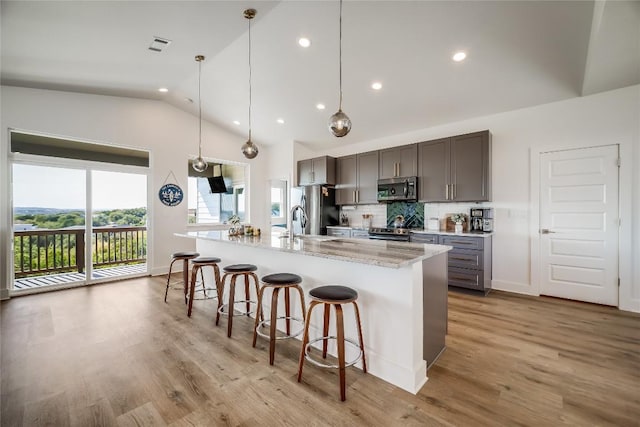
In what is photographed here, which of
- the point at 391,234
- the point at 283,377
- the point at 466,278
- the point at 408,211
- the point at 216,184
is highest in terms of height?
the point at 216,184

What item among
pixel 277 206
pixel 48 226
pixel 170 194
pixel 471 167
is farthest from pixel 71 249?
pixel 471 167

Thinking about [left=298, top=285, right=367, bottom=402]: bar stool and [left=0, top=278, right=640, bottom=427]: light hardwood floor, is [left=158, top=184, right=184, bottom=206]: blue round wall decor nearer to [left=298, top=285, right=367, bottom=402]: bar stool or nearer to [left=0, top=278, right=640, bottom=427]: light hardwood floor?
[left=0, top=278, right=640, bottom=427]: light hardwood floor

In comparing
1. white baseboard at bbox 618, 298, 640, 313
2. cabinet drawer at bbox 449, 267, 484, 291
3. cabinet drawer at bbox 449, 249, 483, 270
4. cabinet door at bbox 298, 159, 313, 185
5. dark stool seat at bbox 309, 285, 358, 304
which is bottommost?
white baseboard at bbox 618, 298, 640, 313

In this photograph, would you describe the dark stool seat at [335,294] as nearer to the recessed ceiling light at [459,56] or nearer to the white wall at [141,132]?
the recessed ceiling light at [459,56]

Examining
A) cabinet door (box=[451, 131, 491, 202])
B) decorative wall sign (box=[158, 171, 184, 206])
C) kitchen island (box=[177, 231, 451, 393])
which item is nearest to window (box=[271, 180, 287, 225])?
decorative wall sign (box=[158, 171, 184, 206])

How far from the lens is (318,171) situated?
5855 millimetres

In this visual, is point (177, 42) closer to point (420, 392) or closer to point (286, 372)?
point (286, 372)

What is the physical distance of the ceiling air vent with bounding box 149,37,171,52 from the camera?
3.21 meters

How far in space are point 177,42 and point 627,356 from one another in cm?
552

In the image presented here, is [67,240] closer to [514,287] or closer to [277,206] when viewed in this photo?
[277,206]

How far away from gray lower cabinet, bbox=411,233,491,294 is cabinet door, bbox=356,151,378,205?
155 cm

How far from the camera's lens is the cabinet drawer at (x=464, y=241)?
12.6 feet

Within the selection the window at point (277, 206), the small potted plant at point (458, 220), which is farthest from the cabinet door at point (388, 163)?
the window at point (277, 206)

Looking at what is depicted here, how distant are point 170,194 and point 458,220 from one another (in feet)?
17.2
